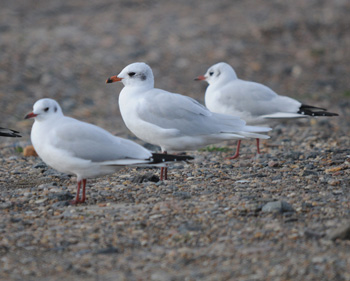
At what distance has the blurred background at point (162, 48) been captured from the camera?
12.0m

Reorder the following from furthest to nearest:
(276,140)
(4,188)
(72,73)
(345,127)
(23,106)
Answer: (72,73)
(23,106)
(345,127)
(276,140)
(4,188)

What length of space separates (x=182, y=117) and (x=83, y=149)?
144 centimetres

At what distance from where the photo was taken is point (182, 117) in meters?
6.29

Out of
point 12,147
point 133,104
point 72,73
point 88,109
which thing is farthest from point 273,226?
point 72,73

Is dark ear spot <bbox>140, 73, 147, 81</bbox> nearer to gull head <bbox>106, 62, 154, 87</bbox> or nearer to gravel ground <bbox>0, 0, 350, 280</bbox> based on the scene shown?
gull head <bbox>106, 62, 154, 87</bbox>

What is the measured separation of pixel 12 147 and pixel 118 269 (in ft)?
16.4

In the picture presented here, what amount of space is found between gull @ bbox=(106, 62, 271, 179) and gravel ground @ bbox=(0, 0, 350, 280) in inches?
16.2

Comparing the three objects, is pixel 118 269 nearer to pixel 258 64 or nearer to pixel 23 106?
pixel 23 106

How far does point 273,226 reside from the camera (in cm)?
452

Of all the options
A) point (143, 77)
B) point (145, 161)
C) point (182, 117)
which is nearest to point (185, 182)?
point (182, 117)

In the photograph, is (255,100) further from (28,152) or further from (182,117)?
(28,152)

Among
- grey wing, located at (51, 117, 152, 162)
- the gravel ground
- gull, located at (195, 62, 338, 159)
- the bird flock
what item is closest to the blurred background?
the gravel ground

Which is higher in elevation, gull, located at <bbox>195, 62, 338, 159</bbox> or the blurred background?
the blurred background

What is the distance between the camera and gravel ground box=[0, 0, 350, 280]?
4.04 m
